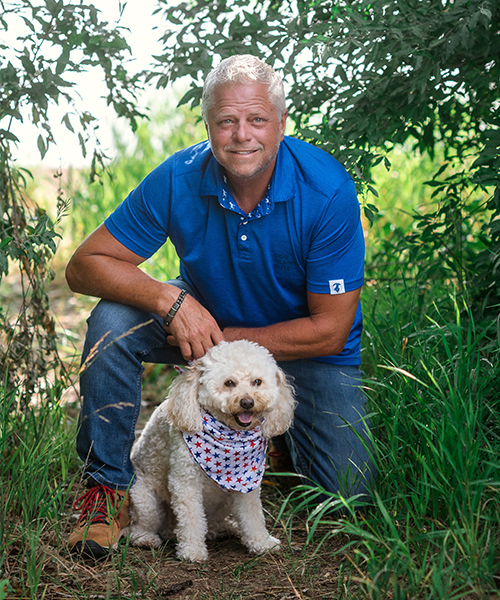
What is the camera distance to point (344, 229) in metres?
2.43

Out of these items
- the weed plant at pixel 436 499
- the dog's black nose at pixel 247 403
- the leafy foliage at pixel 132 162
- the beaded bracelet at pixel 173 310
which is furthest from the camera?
the leafy foliage at pixel 132 162

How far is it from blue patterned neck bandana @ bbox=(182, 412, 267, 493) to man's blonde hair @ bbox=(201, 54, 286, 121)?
1.27 metres

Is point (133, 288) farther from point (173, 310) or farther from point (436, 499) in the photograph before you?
point (436, 499)

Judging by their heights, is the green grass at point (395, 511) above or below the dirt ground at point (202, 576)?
above

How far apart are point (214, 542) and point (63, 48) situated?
2.02 meters

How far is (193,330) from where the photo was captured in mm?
2342

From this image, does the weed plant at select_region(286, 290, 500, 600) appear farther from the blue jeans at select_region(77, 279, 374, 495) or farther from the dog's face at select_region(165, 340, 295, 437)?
the dog's face at select_region(165, 340, 295, 437)

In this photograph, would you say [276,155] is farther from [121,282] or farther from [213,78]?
[121,282]

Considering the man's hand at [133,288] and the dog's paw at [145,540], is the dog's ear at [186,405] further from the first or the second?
the dog's paw at [145,540]

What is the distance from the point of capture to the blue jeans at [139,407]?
93.4 inches

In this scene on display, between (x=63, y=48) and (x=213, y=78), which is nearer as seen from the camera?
(x=63, y=48)

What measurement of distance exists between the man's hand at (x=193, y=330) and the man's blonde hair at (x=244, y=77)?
0.82 metres

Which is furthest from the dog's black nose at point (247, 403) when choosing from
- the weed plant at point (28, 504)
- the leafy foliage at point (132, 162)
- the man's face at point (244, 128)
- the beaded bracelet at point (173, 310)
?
the leafy foliage at point (132, 162)

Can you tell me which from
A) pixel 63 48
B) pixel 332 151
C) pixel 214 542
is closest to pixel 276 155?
pixel 332 151
